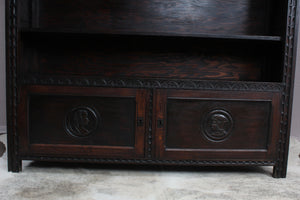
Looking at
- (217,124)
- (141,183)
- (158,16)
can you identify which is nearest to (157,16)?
(158,16)

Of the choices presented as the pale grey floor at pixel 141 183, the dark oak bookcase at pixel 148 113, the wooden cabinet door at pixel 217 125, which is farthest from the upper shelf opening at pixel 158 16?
the pale grey floor at pixel 141 183

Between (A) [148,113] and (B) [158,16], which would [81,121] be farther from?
(B) [158,16]

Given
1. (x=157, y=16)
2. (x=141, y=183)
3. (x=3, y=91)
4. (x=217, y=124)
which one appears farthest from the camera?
(x=3, y=91)

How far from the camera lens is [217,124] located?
4.94 feet

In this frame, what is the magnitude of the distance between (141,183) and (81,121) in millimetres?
488

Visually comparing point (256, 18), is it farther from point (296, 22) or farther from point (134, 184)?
point (134, 184)

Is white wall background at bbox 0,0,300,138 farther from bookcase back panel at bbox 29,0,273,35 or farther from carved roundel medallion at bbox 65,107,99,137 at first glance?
carved roundel medallion at bbox 65,107,99,137

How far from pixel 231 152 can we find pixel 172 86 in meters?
0.52

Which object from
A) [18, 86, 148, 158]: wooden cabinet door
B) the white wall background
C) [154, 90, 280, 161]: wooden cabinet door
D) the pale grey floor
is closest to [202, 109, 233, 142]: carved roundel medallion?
[154, 90, 280, 161]: wooden cabinet door

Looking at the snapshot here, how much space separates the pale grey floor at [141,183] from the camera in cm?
124

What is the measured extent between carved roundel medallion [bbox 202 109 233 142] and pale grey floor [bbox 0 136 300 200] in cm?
25

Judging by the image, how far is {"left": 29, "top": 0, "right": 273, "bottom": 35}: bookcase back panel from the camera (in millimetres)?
1754

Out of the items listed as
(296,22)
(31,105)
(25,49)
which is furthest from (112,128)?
(296,22)

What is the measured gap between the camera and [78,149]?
1493 millimetres
